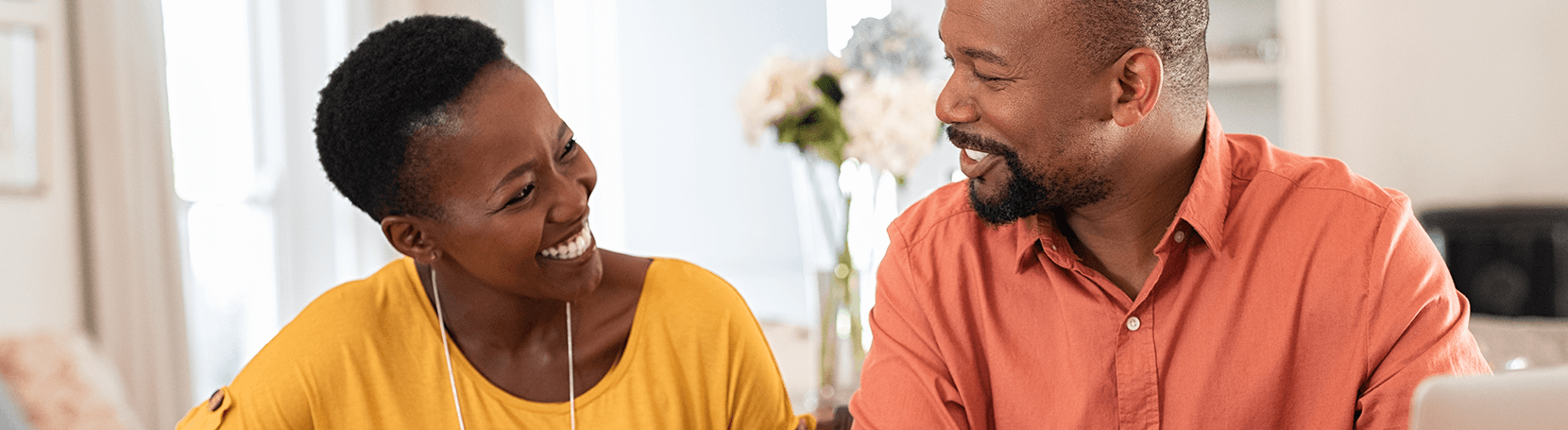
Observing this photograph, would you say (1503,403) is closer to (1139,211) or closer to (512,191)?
(1139,211)

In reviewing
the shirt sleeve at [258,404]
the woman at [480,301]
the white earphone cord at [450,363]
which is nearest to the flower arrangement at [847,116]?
the woman at [480,301]

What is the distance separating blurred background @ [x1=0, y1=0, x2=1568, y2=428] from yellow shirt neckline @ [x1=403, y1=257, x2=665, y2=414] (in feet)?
1.86

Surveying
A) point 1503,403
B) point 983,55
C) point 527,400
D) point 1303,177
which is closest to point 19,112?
point 527,400

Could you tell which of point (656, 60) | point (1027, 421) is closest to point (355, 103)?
point (1027, 421)

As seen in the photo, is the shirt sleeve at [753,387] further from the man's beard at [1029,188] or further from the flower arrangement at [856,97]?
the flower arrangement at [856,97]

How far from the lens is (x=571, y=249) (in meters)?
1.35

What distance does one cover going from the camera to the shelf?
118 inches

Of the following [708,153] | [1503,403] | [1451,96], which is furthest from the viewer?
[708,153]

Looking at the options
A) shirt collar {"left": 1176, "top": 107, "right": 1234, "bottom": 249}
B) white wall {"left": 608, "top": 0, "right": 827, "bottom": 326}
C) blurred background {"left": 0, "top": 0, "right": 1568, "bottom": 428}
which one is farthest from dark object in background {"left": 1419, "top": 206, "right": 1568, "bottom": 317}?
white wall {"left": 608, "top": 0, "right": 827, "bottom": 326}

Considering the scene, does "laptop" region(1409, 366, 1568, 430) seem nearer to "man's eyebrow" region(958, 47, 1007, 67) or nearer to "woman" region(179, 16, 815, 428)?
"man's eyebrow" region(958, 47, 1007, 67)

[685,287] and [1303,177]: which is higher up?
[1303,177]

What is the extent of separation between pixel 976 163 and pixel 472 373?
67 cm

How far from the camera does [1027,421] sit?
123 cm

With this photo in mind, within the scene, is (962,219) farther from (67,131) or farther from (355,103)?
(67,131)
